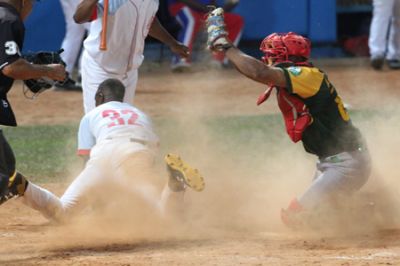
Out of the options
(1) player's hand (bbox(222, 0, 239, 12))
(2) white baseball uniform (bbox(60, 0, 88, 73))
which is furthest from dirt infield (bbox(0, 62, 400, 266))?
(1) player's hand (bbox(222, 0, 239, 12))

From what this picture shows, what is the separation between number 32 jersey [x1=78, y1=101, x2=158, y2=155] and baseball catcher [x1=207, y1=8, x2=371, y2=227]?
788mm

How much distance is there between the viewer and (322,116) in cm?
724

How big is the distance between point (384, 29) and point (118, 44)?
7.48 m

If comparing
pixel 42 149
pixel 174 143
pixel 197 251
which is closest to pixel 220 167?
pixel 174 143

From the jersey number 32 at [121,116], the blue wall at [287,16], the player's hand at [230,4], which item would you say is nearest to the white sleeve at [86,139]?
the jersey number 32 at [121,116]

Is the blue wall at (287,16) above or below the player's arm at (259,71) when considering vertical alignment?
below

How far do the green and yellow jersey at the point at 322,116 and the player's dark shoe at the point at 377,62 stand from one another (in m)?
8.15

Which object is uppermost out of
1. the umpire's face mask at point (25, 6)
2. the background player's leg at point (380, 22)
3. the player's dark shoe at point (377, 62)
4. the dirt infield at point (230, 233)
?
the umpire's face mask at point (25, 6)

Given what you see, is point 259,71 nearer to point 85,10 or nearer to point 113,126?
point 113,126

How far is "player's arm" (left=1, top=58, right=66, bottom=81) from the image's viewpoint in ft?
21.8

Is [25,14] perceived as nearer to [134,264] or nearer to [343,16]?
[134,264]

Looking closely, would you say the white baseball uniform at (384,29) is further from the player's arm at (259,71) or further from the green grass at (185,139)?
the player's arm at (259,71)

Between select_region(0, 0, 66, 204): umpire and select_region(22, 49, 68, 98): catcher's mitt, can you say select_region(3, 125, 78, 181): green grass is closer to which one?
select_region(22, 49, 68, 98): catcher's mitt

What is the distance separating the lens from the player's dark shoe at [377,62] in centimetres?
1532
